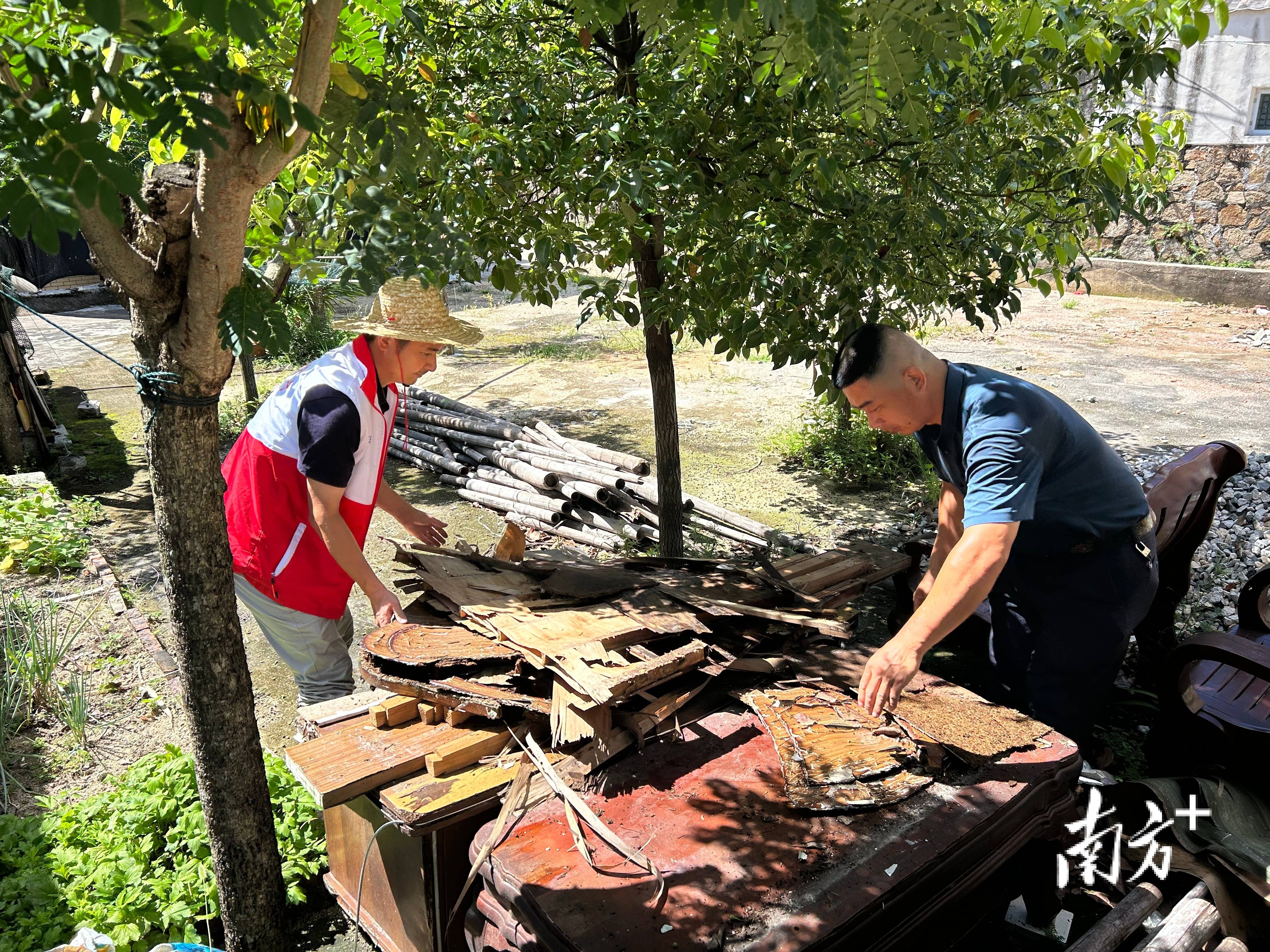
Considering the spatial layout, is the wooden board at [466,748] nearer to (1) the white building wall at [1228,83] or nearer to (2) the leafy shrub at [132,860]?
(2) the leafy shrub at [132,860]

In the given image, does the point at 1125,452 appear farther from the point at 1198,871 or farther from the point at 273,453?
the point at 273,453

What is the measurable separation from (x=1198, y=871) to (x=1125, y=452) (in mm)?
5828

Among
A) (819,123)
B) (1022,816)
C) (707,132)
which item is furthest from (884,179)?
(1022,816)

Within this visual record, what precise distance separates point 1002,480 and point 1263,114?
677 inches

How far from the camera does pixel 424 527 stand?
13.2 ft

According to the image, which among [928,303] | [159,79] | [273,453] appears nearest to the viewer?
[159,79]

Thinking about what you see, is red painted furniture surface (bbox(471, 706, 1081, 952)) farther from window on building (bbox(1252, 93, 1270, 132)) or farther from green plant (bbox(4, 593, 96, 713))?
window on building (bbox(1252, 93, 1270, 132))

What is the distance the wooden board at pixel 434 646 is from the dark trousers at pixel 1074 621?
1.90 m

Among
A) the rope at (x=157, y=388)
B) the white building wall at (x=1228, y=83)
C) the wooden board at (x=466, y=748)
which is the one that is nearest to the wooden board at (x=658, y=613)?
the wooden board at (x=466, y=748)

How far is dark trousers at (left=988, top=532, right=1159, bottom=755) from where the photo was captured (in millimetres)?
3309

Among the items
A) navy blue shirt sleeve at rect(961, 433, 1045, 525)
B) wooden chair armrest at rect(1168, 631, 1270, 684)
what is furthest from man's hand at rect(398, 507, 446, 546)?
wooden chair armrest at rect(1168, 631, 1270, 684)

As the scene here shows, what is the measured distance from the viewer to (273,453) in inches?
132

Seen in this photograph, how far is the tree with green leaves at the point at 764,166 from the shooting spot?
3.32 m

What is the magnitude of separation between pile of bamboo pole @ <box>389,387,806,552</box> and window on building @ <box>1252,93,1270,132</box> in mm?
14313
